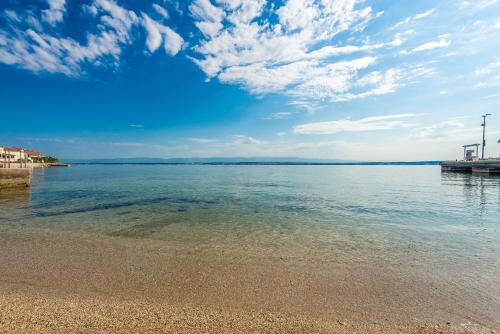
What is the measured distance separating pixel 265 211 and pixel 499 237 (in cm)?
1219

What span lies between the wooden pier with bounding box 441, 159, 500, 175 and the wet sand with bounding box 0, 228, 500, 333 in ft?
250

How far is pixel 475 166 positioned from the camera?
66000mm

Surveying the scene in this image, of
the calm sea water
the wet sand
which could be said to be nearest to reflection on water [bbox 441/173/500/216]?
the calm sea water

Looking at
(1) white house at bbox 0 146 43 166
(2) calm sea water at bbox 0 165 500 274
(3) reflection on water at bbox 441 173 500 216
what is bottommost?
(3) reflection on water at bbox 441 173 500 216

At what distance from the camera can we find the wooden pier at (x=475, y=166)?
2383 inches

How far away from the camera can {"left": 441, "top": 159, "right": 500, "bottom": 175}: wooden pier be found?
199ft

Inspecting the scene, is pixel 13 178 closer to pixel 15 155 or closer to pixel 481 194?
pixel 481 194

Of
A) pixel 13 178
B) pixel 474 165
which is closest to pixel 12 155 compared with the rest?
pixel 13 178

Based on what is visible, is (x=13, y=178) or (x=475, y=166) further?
(x=475, y=166)

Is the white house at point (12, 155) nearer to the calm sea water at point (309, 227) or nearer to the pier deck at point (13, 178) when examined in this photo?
the pier deck at point (13, 178)

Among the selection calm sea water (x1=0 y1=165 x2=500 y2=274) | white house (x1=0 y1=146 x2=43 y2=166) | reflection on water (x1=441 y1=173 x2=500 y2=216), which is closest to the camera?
calm sea water (x1=0 y1=165 x2=500 y2=274)

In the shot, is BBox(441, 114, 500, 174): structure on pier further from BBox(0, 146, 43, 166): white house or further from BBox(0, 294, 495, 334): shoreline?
BBox(0, 146, 43, 166): white house

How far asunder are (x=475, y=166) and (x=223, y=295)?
Result: 281 ft

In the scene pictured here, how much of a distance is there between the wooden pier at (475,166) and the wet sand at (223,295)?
76.1m
